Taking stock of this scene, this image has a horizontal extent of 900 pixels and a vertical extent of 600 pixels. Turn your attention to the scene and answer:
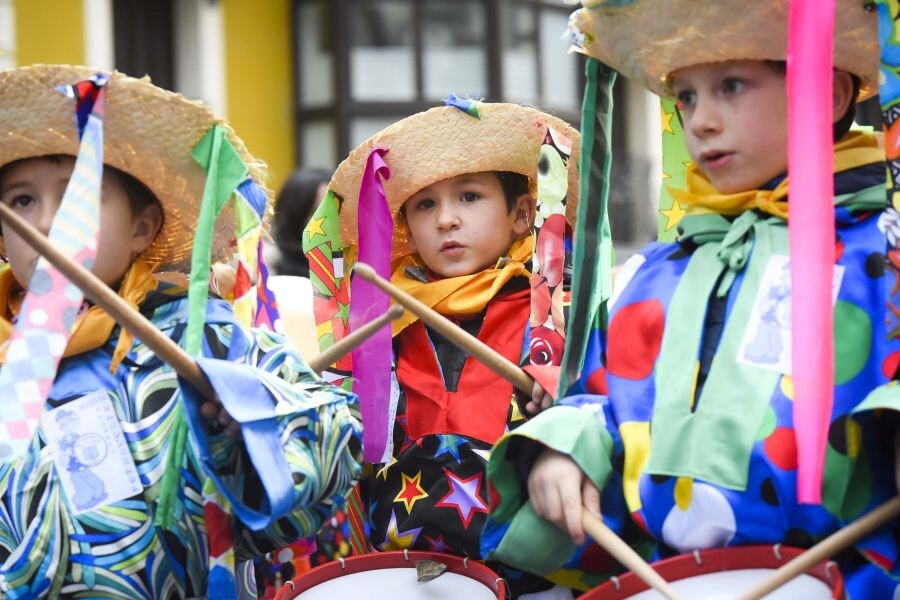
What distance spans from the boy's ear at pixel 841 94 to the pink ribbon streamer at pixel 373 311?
1.11 meters

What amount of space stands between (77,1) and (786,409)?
26.9 feet

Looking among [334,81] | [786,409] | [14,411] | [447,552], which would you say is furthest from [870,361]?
[334,81]

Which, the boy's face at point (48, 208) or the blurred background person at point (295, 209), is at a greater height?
the boy's face at point (48, 208)

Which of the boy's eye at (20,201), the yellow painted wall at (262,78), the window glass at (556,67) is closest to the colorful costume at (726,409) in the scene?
the boy's eye at (20,201)

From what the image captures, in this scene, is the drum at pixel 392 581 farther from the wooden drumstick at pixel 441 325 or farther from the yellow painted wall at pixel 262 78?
the yellow painted wall at pixel 262 78

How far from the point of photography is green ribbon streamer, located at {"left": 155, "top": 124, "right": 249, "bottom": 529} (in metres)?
2.47

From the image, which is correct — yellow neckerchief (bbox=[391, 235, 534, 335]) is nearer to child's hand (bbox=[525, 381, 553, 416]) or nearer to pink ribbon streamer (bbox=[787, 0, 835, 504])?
child's hand (bbox=[525, 381, 553, 416])

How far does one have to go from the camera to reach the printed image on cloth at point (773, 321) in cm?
220

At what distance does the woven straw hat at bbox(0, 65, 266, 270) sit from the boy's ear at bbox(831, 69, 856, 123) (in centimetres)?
112

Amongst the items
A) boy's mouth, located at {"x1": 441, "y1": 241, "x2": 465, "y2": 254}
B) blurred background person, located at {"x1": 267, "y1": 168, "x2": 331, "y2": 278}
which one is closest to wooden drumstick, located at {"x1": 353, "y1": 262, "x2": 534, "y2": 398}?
boy's mouth, located at {"x1": 441, "y1": 241, "x2": 465, "y2": 254}

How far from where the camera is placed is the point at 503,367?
93.4 inches

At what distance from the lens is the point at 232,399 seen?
7.39 feet

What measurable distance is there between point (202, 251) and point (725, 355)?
3.23ft

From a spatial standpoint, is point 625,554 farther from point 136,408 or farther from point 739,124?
point 136,408
